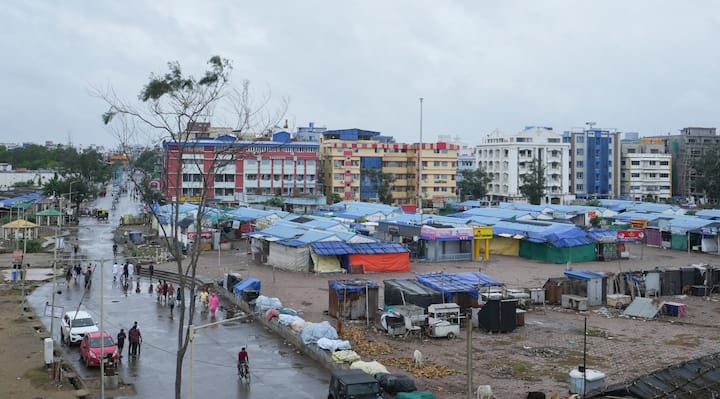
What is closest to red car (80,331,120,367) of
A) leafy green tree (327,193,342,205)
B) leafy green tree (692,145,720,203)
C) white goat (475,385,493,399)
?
white goat (475,385,493,399)

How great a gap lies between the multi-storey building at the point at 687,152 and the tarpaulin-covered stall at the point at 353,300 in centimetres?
9112

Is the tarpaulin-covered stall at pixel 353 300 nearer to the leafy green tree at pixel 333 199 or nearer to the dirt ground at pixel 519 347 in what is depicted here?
the dirt ground at pixel 519 347

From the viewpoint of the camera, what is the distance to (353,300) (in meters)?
23.6

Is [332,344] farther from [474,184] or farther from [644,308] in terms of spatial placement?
[474,184]

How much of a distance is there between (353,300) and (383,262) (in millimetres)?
11733

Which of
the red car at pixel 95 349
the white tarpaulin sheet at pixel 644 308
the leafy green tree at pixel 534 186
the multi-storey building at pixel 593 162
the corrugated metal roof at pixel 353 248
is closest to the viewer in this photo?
the red car at pixel 95 349

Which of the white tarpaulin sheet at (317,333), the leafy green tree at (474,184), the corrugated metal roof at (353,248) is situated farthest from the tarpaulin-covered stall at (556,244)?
the leafy green tree at (474,184)

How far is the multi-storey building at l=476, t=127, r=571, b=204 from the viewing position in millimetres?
92062

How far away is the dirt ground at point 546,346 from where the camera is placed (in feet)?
55.9

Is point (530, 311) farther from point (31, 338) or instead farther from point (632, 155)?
point (632, 155)

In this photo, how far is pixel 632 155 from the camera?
9838 cm

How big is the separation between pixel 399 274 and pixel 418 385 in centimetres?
1812

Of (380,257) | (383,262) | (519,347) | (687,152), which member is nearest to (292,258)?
(380,257)

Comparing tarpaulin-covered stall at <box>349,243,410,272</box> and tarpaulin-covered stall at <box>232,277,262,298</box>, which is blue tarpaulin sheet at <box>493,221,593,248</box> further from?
tarpaulin-covered stall at <box>232,277,262,298</box>
